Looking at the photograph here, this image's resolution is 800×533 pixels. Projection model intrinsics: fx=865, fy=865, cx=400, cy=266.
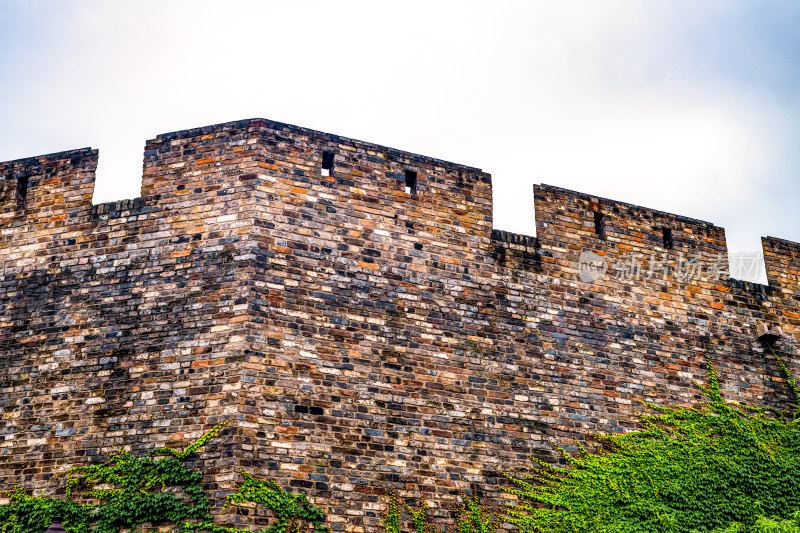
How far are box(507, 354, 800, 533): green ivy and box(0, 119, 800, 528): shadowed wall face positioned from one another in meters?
0.33

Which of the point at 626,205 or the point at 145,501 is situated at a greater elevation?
the point at 626,205

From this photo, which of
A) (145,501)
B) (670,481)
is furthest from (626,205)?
(145,501)

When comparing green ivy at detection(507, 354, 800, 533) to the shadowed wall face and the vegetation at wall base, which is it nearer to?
the vegetation at wall base

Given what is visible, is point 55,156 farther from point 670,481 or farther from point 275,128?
point 670,481

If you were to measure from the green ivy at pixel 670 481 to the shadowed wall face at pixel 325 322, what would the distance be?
33 centimetres

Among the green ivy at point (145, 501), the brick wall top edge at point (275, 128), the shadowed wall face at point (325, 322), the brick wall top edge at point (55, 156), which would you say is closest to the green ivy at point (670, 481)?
the shadowed wall face at point (325, 322)

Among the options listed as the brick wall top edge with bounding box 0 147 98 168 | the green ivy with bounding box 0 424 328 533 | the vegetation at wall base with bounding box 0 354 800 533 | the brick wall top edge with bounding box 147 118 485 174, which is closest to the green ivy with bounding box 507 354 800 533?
the vegetation at wall base with bounding box 0 354 800 533

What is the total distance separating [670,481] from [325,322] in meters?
4.52

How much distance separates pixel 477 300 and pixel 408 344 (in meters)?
1.20

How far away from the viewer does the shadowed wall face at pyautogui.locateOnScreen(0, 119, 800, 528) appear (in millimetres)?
9328

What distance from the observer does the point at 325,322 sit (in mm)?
9883

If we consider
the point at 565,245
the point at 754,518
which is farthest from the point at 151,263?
the point at 754,518

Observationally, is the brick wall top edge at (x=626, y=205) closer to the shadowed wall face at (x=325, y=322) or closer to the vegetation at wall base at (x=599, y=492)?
the shadowed wall face at (x=325, y=322)

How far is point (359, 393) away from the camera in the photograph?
9.70 metres
